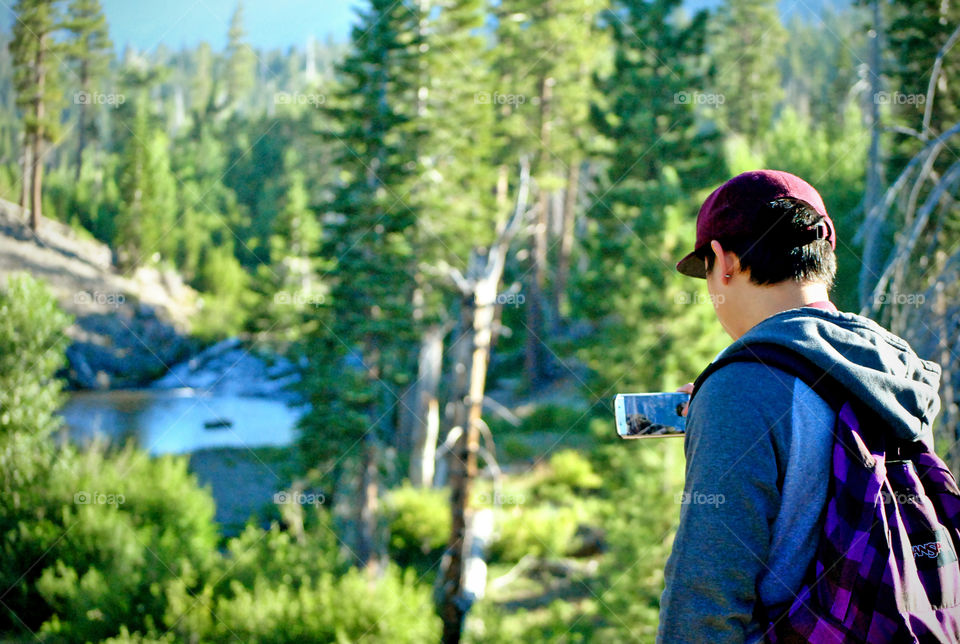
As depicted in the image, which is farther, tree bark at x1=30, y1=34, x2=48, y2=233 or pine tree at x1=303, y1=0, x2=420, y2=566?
pine tree at x1=303, y1=0, x2=420, y2=566

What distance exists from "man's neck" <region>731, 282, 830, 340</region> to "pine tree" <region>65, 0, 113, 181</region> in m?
5.67

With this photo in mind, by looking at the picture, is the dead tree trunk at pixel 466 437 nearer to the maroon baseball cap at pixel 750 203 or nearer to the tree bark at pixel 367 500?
the tree bark at pixel 367 500

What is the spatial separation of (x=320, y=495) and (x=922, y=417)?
11546 millimetres

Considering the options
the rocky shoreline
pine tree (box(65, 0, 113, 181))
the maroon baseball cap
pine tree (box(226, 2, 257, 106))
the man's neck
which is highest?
pine tree (box(226, 2, 257, 106))

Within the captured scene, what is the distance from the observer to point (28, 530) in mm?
4719

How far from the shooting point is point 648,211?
1452cm

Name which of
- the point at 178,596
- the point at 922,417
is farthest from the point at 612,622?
the point at 922,417

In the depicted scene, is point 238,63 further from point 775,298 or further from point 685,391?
point 775,298

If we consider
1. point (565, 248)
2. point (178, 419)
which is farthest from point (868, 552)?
point (565, 248)

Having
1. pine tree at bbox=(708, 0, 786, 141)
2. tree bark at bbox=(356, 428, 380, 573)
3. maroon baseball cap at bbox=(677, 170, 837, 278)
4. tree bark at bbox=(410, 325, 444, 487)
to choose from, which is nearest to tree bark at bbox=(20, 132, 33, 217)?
maroon baseball cap at bbox=(677, 170, 837, 278)

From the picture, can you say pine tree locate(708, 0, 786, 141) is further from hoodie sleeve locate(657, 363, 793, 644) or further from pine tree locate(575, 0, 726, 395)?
hoodie sleeve locate(657, 363, 793, 644)

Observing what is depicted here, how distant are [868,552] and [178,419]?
11.5 meters

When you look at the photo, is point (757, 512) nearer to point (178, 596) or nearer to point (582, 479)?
point (178, 596)

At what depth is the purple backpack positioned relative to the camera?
49.4 inches
